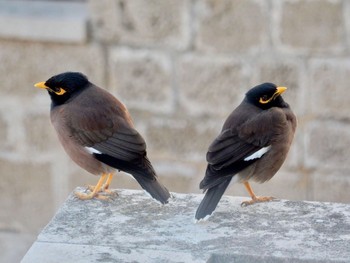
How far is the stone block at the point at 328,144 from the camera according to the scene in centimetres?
718

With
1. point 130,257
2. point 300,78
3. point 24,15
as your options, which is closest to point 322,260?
point 130,257

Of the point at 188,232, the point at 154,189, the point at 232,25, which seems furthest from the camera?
the point at 232,25

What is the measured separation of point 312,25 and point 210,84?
708 millimetres

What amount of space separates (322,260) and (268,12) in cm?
309

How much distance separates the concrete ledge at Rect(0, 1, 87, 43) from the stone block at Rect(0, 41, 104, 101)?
0.21ft

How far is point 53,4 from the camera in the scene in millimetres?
7656

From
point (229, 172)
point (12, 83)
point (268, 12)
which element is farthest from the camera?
point (12, 83)

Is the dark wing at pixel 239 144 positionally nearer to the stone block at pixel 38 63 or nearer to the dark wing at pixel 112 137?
the dark wing at pixel 112 137

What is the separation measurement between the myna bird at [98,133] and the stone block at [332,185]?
7.88 ft

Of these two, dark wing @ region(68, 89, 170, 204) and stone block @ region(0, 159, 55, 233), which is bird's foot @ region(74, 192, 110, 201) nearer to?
dark wing @ region(68, 89, 170, 204)

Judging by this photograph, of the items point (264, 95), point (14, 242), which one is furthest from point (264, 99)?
point (14, 242)

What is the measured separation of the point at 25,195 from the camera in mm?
7887

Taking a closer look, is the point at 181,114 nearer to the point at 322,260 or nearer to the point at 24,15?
the point at 24,15

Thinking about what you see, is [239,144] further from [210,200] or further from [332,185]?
[332,185]
